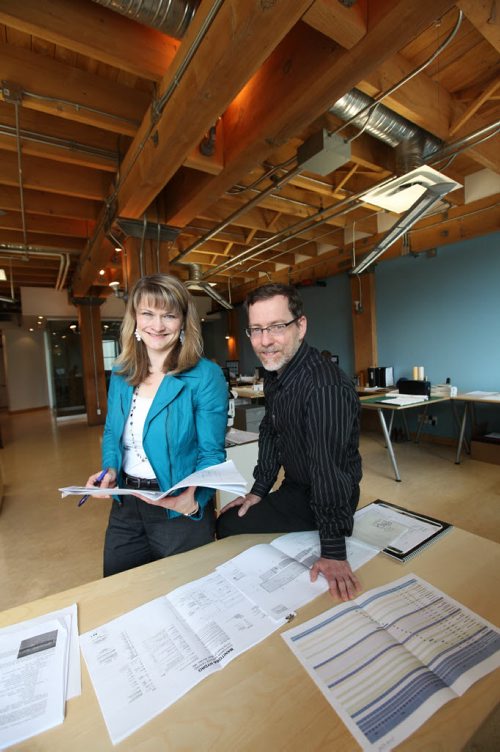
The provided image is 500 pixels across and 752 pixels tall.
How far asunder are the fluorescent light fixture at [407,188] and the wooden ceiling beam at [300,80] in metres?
1.11

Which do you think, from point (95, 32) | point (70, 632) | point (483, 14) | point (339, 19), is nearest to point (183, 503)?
point (70, 632)

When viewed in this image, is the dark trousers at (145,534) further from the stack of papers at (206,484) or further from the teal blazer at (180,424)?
the stack of papers at (206,484)

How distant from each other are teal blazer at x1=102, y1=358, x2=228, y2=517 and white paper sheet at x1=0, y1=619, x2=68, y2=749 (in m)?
0.56

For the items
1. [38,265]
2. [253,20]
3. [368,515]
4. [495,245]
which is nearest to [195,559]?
[368,515]

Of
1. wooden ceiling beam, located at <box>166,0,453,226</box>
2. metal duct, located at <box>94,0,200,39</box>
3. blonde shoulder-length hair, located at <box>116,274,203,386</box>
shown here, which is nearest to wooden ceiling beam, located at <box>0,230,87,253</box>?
wooden ceiling beam, located at <box>166,0,453,226</box>

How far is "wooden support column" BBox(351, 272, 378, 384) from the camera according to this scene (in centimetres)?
619

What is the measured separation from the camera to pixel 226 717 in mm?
632

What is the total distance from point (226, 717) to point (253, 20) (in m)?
2.09

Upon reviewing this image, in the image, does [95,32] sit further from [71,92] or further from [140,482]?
[140,482]

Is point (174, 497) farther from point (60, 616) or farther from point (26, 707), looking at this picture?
point (26, 707)

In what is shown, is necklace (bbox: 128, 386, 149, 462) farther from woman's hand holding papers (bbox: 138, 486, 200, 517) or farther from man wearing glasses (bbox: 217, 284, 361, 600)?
man wearing glasses (bbox: 217, 284, 361, 600)

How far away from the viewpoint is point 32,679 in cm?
71

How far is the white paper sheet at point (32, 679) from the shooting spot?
626 mm

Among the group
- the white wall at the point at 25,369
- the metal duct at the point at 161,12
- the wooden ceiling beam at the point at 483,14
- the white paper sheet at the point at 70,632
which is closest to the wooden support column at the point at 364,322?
the wooden ceiling beam at the point at 483,14
